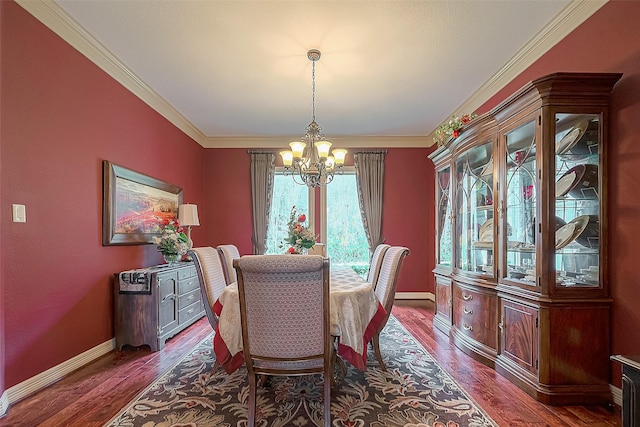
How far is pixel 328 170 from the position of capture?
129 inches

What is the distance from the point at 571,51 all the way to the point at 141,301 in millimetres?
4384

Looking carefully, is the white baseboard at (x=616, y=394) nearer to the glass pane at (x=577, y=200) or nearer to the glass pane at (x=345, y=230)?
the glass pane at (x=577, y=200)

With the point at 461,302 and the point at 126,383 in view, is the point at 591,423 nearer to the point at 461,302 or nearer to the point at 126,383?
the point at 461,302

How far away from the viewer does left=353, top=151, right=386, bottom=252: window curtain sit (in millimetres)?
5586

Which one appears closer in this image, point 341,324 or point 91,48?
point 341,324

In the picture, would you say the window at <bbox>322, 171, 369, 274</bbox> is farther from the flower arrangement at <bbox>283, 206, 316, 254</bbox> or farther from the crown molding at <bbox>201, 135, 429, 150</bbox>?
the flower arrangement at <bbox>283, 206, 316, 254</bbox>

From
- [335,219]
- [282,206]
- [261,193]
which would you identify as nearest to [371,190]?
[335,219]

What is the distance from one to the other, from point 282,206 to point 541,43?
4.16 meters

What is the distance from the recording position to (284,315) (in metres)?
1.76

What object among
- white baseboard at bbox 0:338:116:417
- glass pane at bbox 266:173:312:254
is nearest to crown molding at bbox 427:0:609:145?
glass pane at bbox 266:173:312:254

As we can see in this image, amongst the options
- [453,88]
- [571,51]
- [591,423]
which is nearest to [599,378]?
[591,423]

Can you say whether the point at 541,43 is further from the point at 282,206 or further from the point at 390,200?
the point at 282,206

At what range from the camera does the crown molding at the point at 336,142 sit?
18.6 ft

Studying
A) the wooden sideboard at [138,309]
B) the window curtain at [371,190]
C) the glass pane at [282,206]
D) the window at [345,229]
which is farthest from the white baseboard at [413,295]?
the wooden sideboard at [138,309]
